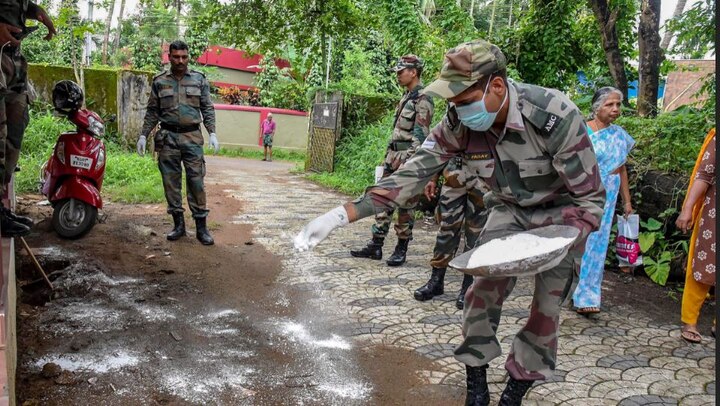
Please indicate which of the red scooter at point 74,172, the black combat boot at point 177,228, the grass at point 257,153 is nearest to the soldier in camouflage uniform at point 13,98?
the red scooter at point 74,172

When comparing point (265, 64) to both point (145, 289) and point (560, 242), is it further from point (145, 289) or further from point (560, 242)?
point (560, 242)

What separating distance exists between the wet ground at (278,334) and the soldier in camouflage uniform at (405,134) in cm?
18

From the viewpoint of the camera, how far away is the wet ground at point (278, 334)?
2.87 m

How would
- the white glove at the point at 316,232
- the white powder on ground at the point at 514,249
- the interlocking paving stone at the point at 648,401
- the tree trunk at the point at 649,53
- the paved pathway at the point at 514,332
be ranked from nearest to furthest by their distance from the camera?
the white powder on ground at the point at 514,249 → the white glove at the point at 316,232 → the interlocking paving stone at the point at 648,401 → the paved pathway at the point at 514,332 → the tree trunk at the point at 649,53

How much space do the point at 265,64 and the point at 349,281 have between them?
2238cm

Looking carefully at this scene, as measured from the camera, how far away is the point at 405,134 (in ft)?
16.8

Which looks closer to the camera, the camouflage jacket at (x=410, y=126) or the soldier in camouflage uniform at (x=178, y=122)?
the camouflage jacket at (x=410, y=126)

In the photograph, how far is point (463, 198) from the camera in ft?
13.8

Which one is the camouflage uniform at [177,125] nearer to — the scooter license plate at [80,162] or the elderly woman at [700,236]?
the scooter license plate at [80,162]

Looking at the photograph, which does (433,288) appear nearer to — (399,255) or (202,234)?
(399,255)

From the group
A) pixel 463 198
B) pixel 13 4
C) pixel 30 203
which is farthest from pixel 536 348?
pixel 30 203

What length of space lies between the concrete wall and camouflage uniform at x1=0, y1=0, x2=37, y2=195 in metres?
18.6

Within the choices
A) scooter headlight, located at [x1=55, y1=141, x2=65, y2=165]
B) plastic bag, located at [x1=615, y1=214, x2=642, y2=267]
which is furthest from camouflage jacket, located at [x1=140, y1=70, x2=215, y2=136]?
plastic bag, located at [x1=615, y1=214, x2=642, y2=267]

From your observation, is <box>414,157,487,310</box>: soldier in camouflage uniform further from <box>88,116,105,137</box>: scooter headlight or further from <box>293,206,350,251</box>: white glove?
<box>88,116,105,137</box>: scooter headlight
